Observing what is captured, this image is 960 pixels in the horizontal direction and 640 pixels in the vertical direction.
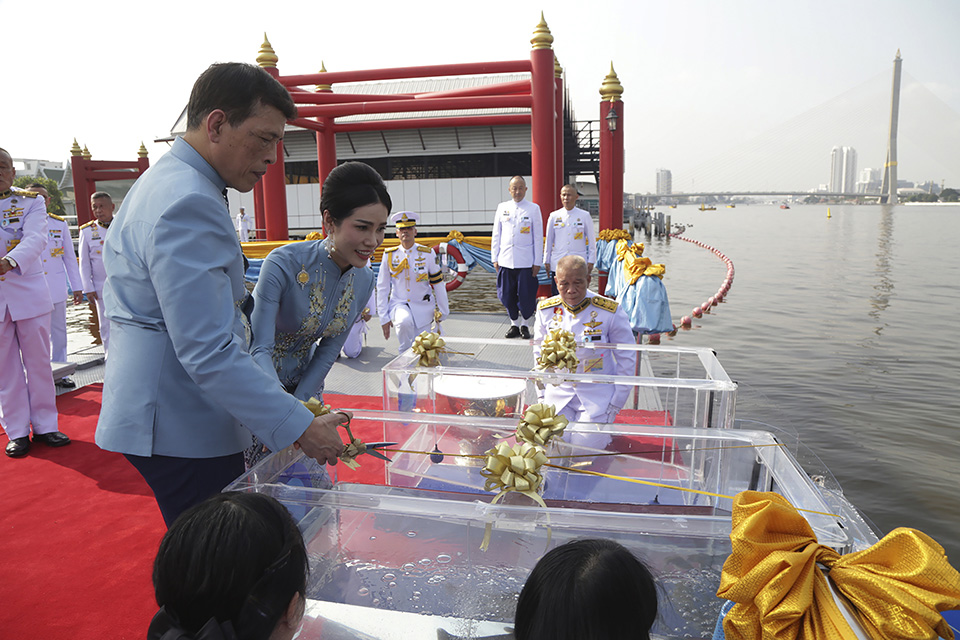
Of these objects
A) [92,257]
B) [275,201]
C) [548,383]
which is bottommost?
[548,383]

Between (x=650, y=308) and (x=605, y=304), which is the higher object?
(x=605, y=304)

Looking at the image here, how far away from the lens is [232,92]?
131 centimetres

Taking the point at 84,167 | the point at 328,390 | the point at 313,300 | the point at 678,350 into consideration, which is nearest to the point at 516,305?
the point at 328,390

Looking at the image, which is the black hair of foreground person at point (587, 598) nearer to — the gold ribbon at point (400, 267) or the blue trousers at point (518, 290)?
the gold ribbon at point (400, 267)

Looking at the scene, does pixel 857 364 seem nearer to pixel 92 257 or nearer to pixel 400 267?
pixel 400 267

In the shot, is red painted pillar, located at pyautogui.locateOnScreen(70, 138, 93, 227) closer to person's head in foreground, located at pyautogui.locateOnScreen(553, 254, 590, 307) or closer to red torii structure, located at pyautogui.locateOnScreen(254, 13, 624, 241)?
red torii structure, located at pyautogui.locateOnScreen(254, 13, 624, 241)

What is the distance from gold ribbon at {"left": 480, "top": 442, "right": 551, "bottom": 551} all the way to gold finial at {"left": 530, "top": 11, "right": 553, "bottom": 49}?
6376mm

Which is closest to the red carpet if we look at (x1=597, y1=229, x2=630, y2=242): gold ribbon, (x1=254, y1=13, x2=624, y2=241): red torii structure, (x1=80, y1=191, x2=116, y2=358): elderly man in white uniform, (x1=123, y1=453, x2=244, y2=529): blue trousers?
(x1=123, y1=453, x2=244, y2=529): blue trousers

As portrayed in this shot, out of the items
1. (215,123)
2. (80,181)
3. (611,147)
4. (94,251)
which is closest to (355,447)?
(215,123)

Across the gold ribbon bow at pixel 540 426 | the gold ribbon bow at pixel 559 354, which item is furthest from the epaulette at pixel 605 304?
the gold ribbon bow at pixel 540 426

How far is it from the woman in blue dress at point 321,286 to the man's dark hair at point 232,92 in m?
0.49

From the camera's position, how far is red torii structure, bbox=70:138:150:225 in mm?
17234

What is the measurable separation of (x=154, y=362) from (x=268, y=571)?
0.57 metres

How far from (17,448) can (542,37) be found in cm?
622
